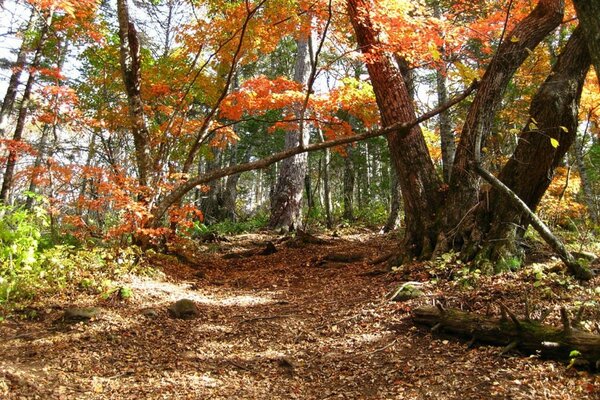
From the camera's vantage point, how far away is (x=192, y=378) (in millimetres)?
3832

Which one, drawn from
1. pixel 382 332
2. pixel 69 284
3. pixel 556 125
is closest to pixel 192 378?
pixel 382 332

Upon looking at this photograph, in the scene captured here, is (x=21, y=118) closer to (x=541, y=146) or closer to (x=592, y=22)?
(x=541, y=146)

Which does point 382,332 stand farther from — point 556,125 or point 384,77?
point 384,77

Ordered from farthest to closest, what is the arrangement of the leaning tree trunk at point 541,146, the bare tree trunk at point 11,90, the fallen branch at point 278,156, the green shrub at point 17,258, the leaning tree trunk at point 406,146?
the bare tree trunk at point 11,90, the leaning tree trunk at point 406,146, the fallen branch at point 278,156, the leaning tree trunk at point 541,146, the green shrub at point 17,258

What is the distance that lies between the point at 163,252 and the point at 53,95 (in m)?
5.35

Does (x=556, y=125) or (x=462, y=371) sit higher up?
(x=556, y=125)

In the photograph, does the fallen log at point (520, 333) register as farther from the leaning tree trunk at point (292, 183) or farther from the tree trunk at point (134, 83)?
the leaning tree trunk at point (292, 183)

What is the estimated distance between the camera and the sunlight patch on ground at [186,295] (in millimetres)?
6039

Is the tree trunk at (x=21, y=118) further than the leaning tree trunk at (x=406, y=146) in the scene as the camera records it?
Yes

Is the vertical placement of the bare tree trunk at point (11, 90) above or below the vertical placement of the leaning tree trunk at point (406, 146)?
above

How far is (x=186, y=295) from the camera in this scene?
633cm

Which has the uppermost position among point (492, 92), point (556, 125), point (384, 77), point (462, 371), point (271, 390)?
point (384, 77)

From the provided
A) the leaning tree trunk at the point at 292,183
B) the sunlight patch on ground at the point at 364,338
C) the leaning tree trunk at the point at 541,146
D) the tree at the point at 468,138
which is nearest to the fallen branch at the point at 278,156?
the tree at the point at 468,138

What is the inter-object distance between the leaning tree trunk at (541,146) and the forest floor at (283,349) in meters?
0.69
